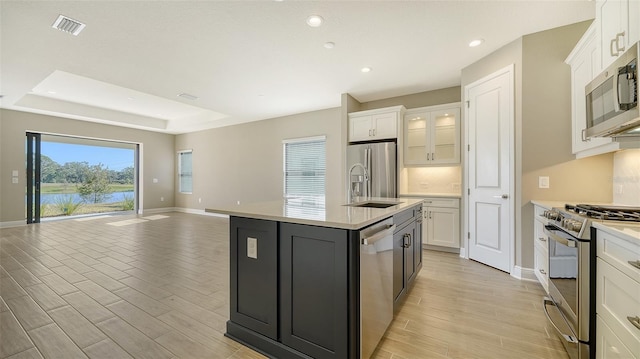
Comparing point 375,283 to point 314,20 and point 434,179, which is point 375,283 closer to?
point 314,20

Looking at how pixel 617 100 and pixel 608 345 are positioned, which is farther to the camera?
pixel 617 100

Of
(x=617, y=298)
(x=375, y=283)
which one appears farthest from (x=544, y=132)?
(x=375, y=283)

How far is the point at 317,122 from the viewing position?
20.1ft

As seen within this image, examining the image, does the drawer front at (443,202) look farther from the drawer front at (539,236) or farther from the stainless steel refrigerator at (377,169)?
the drawer front at (539,236)

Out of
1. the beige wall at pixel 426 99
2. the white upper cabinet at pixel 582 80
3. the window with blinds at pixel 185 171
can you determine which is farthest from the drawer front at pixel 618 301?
the window with blinds at pixel 185 171

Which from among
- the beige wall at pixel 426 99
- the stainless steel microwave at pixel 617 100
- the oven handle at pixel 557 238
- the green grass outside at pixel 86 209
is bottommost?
the green grass outside at pixel 86 209

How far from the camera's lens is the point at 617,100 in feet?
5.25

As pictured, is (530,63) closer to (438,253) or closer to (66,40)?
(438,253)

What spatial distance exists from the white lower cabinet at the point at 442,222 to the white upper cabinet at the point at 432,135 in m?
0.70

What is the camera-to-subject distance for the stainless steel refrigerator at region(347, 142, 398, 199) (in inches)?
173

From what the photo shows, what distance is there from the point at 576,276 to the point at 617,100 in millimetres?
1159

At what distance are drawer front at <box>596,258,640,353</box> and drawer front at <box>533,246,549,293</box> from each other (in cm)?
99

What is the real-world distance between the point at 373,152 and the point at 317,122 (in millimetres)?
2124

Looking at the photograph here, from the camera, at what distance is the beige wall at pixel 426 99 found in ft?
14.8
